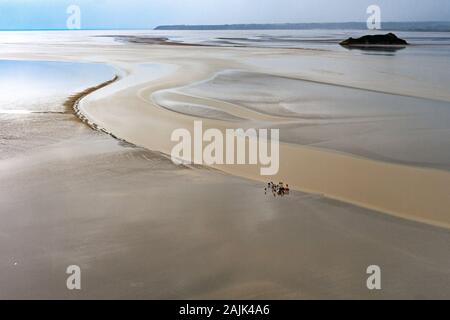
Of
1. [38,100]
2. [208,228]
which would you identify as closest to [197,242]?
[208,228]

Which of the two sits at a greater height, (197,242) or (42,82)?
(42,82)

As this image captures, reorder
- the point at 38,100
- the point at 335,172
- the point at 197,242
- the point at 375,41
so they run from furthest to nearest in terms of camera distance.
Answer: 1. the point at 375,41
2. the point at 38,100
3. the point at 335,172
4. the point at 197,242

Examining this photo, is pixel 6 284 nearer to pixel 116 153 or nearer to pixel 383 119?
pixel 116 153

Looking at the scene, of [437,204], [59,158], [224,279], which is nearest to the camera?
[224,279]

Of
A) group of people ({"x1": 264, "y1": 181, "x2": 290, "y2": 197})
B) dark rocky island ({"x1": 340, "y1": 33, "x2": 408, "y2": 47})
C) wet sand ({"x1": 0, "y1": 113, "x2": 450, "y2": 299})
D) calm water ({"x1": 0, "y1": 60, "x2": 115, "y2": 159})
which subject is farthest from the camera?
dark rocky island ({"x1": 340, "y1": 33, "x2": 408, "y2": 47})

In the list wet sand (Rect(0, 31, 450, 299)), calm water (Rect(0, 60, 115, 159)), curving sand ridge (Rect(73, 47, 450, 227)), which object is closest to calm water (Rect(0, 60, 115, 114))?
calm water (Rect(0, 60, 115, 159))

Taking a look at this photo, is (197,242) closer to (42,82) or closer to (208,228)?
(208,228)

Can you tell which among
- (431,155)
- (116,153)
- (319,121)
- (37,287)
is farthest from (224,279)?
(319,121)

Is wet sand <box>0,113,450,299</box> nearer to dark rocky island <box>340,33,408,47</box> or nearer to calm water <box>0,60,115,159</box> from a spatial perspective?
calm water <box>0,60,115,159</box>
